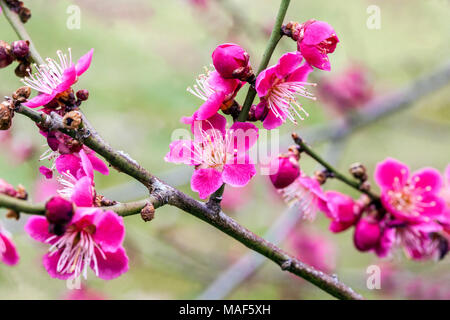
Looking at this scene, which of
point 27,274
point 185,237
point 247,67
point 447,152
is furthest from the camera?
point 447,152

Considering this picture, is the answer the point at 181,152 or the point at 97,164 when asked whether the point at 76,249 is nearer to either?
the point at 97,164

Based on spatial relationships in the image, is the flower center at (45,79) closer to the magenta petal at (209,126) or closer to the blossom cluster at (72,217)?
the blossom cluster at (72,217)

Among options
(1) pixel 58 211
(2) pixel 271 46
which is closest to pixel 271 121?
(2) pixel 271 46

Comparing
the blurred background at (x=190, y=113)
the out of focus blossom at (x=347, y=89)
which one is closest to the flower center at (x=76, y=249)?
the blurred background at (x=190, y=113)

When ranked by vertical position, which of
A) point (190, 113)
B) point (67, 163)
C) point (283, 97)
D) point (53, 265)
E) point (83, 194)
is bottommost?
point (53, 265)

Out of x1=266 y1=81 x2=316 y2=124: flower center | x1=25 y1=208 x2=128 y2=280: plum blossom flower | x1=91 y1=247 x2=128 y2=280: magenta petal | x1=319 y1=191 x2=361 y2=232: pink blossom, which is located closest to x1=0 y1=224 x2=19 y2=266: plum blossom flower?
x1=25 y1=208 x2=128 y2=280: plum blossom flower

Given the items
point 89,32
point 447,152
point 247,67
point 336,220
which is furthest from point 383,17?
point 247,67
